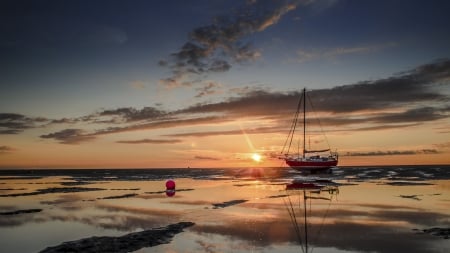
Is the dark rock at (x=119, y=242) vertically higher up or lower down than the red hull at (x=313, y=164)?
lower down

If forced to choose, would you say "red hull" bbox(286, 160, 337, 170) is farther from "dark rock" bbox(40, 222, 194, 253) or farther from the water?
"dark rock" bbox(40, 222, 194, 253)

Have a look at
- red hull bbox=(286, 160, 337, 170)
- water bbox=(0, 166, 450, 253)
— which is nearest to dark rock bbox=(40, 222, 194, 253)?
water bbox=(0, 166, 450, 253)

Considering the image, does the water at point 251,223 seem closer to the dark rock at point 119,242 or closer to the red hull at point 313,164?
the dark rock at point 119,242

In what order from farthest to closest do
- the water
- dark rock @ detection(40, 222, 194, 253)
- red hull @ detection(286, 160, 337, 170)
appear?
red hull @ detection(286, 160, 337, 170), the water, dark rock @ detection(40, 222, 194, 253)

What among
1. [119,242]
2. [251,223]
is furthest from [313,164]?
[119,242]

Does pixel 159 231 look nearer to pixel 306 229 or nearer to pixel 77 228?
pixel 77 228

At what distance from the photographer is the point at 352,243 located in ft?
61.4

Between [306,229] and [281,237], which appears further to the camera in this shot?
[306,229]

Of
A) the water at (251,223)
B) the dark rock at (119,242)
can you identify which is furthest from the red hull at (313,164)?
the dark rock at (119,242)

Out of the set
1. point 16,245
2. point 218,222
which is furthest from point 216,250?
point 16,245

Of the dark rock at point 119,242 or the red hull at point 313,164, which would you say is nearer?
the dark rock at point 119,242

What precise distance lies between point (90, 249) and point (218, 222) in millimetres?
9384

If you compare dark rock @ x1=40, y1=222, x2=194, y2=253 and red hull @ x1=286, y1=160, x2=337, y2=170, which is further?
red hull @ x1=286, y1=160, x2=337, y2=170

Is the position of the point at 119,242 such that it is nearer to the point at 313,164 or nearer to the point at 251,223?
the point at 251,223
